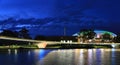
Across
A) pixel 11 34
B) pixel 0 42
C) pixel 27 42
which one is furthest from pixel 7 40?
pixel 11 34

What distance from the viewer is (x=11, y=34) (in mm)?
189625

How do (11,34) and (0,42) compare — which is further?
(11,34)

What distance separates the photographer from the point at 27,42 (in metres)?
172

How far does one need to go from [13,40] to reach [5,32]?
2894 cm

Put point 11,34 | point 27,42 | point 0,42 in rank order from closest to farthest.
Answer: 1. point 0,42
2. point 27,42
3. point 11,34

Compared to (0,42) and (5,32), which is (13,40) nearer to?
(0,42)

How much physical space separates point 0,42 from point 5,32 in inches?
1266

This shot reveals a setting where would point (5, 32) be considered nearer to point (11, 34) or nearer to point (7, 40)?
point (11, 34)

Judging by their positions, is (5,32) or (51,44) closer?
(51,44)

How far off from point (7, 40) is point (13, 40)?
4.14 m

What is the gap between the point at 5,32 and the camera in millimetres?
191000

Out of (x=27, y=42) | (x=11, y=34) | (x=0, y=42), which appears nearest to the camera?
(x=0, y=42)

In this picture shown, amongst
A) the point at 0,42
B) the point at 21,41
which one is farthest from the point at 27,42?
the point at 0,42

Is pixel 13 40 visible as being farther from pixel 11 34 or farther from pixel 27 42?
pixel 11 34
